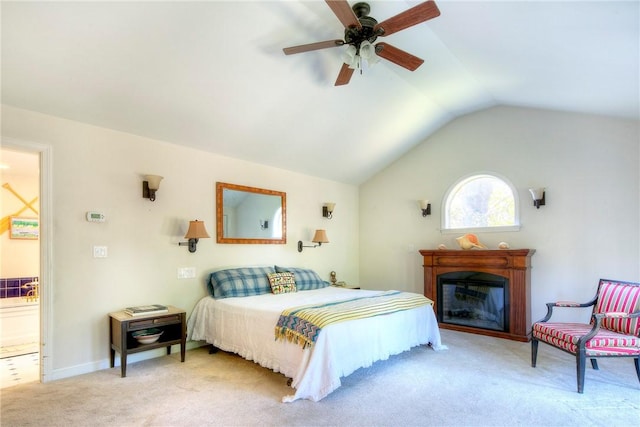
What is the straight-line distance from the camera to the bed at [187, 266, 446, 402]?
2.68 m

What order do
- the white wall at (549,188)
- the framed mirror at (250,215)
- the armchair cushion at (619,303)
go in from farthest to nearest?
the framed mirror at (250,215), the white wall at (549,188), the armchair cushion at (619,303)

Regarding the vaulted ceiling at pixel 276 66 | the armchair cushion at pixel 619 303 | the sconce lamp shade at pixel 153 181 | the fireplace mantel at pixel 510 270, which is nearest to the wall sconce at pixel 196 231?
the sconce lamp shade at pixel 153 181

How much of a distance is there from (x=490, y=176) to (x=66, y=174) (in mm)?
5171

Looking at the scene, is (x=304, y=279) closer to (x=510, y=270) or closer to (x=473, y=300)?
(x=473, y=300)

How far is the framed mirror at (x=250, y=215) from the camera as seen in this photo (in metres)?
4.38

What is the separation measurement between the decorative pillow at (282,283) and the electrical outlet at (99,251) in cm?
180

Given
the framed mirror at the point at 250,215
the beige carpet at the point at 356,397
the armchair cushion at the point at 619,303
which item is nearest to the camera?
the beige carpet at the point at 356,397

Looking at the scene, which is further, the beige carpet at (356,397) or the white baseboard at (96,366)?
the white baseboard at (96,366)

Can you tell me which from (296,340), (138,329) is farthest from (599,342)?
(138,329)

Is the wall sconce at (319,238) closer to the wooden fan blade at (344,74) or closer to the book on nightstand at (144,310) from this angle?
the book on nightstand at (144,310)

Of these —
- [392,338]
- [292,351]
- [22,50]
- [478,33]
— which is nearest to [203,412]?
[292,351]

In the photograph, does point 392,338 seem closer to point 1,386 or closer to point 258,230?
point 258,230

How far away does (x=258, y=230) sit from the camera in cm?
480

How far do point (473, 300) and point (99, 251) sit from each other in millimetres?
4664
